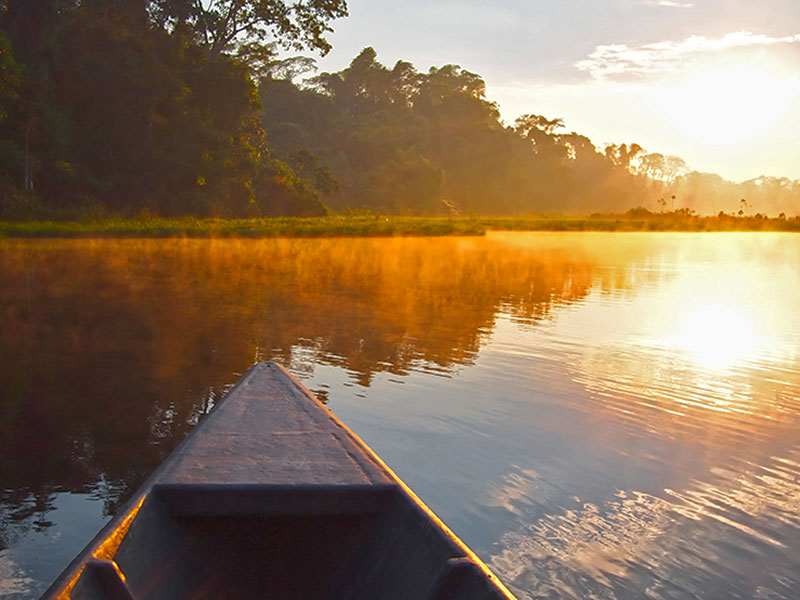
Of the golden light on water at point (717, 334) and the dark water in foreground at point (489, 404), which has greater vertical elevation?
the golden light on water at point (717, 334)

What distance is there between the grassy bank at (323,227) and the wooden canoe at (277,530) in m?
18.0

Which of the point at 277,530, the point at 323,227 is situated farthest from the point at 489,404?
the point at 323,227

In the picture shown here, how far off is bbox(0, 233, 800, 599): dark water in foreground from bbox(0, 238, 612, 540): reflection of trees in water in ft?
0.09

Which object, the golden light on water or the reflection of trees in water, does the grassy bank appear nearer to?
the reflection of trees in water

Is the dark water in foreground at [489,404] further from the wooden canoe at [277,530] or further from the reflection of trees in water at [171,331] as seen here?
the wooden canoe at [277,530]

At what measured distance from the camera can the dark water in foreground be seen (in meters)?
3.00

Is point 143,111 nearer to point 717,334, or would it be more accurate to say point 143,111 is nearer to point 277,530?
point 717,334

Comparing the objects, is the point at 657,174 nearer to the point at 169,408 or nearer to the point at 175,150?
the point at 175,150

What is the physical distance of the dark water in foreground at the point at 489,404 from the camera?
300 cm

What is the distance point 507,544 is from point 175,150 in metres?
25.3

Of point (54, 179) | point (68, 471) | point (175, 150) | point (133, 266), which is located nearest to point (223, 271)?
point (133, 266)

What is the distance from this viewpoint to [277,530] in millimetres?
2314

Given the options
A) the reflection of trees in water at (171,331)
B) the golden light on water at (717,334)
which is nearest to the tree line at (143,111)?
the reflection of trees in water at (171,331)

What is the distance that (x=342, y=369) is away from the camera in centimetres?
598
